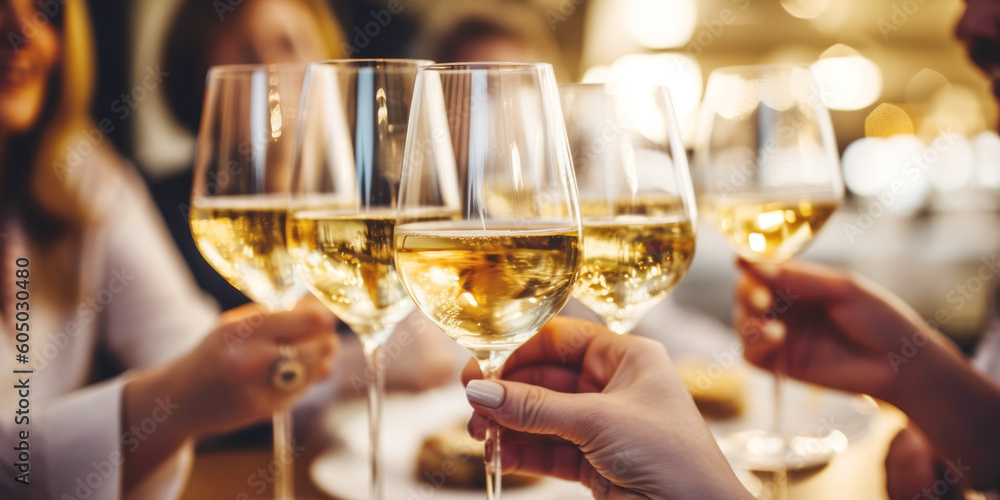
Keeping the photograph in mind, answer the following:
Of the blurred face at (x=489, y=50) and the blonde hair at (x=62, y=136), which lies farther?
the blurred face at (x=489, y=50)

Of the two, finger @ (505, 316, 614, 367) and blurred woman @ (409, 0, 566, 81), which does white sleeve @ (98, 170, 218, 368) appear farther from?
finger @ (505, 316, 614, 367)

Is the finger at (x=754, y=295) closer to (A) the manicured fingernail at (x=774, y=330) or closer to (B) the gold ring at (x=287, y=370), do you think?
(A) the manicured fingernail at (x=774, y=330)

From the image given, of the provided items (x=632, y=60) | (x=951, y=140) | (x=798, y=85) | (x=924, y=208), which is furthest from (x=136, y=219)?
(x=951, y=140)

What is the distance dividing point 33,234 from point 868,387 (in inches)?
72.4

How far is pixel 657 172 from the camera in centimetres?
77

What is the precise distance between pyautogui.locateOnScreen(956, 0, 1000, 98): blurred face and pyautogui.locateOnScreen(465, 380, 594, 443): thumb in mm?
1181

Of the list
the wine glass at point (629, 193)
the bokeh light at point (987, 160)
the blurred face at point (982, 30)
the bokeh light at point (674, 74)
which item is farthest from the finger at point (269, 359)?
the bokeh light at point (987, 160)

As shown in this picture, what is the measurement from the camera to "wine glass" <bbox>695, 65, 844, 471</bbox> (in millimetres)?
1044

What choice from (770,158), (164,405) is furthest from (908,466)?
(164,405)

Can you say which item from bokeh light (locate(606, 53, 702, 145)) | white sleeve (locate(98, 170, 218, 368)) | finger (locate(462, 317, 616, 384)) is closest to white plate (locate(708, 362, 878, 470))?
finger (locate(462, 317, 616, 384))

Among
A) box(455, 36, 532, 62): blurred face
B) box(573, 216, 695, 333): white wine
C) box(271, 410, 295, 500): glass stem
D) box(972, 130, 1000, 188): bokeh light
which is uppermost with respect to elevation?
box(455, 36, 532, 62): blurred face

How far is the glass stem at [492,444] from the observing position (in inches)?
22.4

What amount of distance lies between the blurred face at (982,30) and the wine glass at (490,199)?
1141mm

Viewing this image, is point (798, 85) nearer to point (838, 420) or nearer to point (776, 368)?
point (776, 368)
